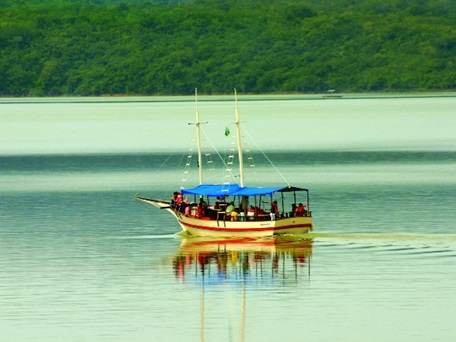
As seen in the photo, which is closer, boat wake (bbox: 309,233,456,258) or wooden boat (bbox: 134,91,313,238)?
boat wake (bbox: 309,233,456,258)

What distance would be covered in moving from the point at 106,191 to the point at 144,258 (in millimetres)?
23941

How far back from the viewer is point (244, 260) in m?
41.1

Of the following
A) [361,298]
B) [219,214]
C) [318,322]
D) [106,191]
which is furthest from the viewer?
[106,191]

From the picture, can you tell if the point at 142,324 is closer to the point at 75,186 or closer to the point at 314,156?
the point at 75,186

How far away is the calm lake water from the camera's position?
31031 mm

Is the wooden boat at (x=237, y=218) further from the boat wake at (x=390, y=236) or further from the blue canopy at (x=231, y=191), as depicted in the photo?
the boat wake at (x=390, y=236)

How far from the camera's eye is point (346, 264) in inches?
1547

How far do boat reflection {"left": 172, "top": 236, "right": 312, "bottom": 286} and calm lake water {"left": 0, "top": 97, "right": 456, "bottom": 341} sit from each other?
0.20ft

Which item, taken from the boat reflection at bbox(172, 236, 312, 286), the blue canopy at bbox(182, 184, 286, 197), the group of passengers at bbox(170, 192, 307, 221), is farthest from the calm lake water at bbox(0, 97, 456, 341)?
the blue canopy at bbox(182, 184, 286, 197)

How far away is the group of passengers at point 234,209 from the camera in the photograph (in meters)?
45.2

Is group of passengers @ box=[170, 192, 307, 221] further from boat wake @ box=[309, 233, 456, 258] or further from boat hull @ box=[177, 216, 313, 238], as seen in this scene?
boat wake @ box=[309, 233, 456, 258]

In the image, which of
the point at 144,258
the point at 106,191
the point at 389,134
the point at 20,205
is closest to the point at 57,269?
the point at 144,258

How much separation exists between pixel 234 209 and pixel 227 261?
5.45m

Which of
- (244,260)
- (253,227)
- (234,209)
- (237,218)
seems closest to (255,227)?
(253,227)
